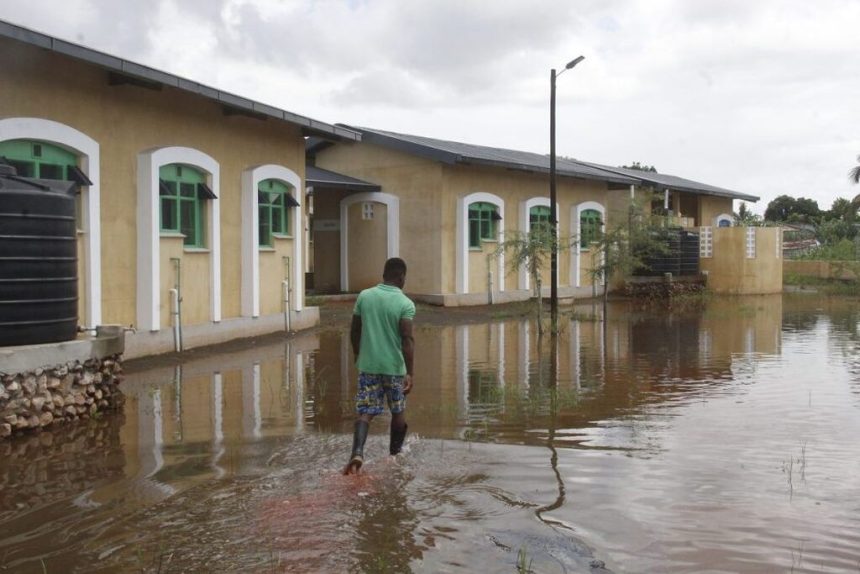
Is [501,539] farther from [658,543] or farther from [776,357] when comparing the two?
[776,357]

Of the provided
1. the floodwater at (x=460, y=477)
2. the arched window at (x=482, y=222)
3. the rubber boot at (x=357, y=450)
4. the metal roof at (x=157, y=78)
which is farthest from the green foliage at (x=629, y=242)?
the rubber boot at (x=357, y=450)

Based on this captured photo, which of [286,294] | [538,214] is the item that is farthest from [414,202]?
[286,294]

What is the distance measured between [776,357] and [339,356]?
6.87 metres

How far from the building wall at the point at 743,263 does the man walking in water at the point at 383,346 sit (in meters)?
26.6

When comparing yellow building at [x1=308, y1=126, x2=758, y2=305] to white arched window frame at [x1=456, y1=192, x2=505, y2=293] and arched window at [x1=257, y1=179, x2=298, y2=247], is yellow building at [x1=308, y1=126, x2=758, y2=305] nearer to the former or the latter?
white arched window frame at [x1=456, y1=192, x2=505, y2=293]

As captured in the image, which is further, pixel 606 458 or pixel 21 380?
pixel 21 380

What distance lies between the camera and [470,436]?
8359 mm

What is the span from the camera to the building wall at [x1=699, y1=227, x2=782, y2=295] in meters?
31.4

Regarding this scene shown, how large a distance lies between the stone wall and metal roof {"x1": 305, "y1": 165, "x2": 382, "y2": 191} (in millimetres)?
13861

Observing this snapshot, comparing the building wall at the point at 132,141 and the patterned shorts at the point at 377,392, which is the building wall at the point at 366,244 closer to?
the building wall at the point at 132,141

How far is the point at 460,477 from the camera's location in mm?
6855

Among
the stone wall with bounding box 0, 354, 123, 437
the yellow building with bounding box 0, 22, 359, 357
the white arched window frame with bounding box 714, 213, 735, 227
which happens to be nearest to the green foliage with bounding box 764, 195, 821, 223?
the white arched window frame with bounding box 714, 213, 735, 227

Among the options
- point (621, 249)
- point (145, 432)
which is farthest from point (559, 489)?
point (621, 249)

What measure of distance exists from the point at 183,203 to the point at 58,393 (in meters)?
6.62
